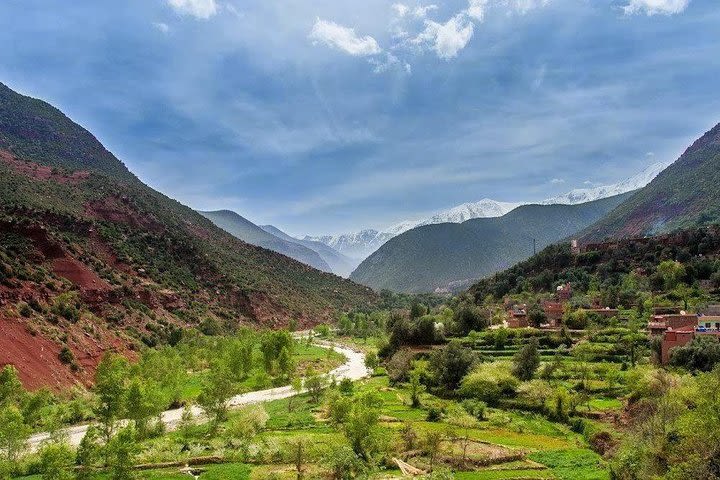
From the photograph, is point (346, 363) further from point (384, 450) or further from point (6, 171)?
point (6, 171)

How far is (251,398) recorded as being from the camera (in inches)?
2687

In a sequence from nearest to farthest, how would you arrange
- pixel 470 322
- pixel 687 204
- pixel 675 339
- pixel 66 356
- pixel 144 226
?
1. pixel 675 339
2. pixel 66 356
3. pixel 470 322
4. pixel 144 226
5. pixel 687 204

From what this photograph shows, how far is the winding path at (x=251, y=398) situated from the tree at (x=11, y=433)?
163 inches

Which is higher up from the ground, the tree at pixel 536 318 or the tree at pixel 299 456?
the tree at pixel 536 318

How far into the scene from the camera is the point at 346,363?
324 feet

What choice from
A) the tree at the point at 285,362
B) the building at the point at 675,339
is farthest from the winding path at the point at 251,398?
the building at the point at 675,339

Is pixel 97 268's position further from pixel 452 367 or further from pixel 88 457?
pixel 88 457

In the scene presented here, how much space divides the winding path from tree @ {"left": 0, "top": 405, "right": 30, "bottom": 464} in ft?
13.6

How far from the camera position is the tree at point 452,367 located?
6109cm

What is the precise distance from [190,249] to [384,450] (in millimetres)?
110985

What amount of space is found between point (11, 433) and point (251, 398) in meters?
34.5

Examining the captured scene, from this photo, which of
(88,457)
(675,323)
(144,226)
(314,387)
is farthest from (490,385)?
(144,226)

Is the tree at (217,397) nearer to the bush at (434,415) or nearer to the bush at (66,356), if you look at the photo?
the bush at (434,415)

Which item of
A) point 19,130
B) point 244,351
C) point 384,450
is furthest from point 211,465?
point 19,130
